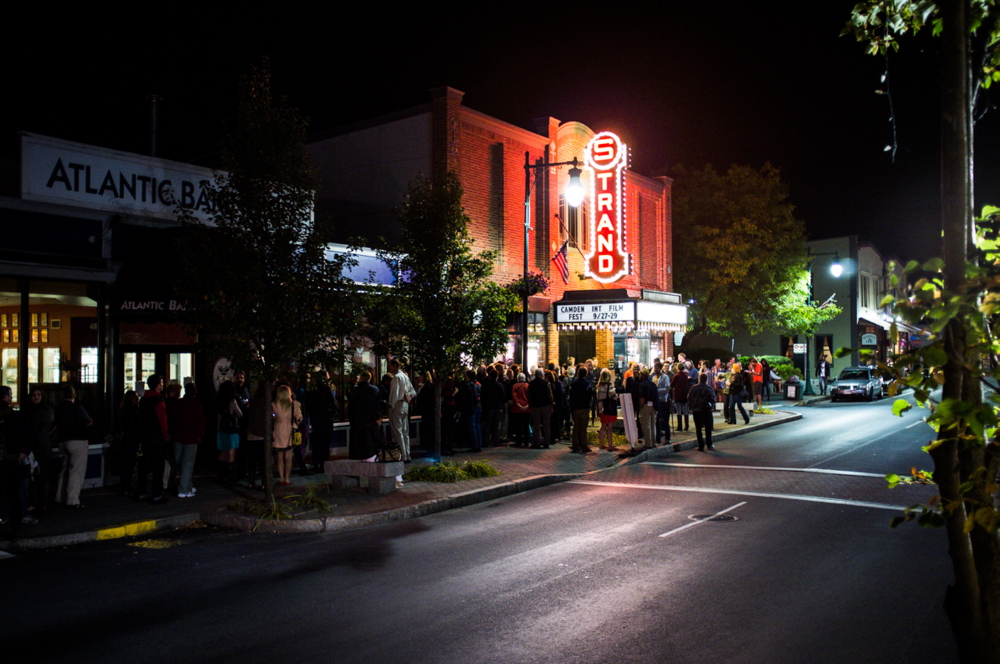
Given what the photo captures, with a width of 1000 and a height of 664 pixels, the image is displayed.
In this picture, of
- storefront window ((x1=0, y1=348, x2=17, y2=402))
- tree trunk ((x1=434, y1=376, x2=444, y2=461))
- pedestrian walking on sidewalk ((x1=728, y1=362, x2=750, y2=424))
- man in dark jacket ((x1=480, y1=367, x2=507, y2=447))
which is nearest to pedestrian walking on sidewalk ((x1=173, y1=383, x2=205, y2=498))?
storefront window ((x1=0, y1=348, x2=17, y2=402))

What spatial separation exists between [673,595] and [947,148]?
4.83 metres

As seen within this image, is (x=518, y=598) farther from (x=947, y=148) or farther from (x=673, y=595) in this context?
(x=947, y=148)

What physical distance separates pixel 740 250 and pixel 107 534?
31.1 metres

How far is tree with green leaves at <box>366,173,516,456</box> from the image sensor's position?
13.9 m

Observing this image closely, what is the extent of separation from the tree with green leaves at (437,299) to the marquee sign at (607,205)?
1173cm

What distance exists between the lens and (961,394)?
9.72 feet

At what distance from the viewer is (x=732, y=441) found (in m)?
19.6

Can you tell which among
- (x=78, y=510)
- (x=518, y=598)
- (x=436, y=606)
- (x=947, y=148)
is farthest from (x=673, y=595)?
(x=78, y=510)

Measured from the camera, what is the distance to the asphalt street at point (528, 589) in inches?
224

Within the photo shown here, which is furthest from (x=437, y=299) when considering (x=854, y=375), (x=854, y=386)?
(x=854, y=375)

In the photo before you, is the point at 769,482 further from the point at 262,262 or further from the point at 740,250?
the point at 740,250

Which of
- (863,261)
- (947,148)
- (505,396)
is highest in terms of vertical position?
(863,261)

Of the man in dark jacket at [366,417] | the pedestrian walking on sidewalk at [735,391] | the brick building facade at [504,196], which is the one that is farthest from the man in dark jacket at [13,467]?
the pedestrian walking on sidewalk at [735,391]

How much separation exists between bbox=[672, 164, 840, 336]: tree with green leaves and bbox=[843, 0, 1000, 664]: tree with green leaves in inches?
1307
